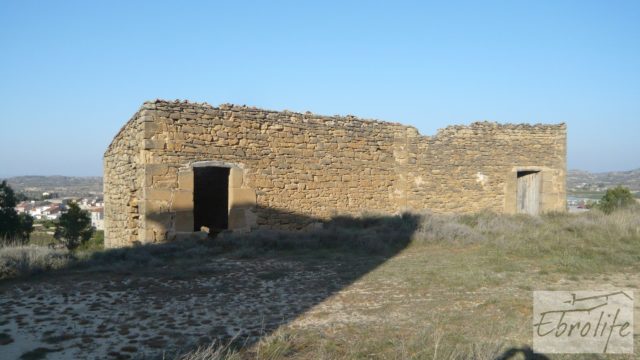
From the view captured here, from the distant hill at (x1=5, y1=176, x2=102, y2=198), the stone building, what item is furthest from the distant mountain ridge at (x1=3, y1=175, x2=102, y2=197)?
the stone building

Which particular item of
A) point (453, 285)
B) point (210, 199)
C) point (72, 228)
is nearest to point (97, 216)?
point (72, 228)

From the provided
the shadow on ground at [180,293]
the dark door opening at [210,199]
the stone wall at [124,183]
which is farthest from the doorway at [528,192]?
the stone wall at [124,183]

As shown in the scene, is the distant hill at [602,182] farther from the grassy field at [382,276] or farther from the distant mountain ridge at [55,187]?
the distant mountain ridge at [55,187]

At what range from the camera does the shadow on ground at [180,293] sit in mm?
3828

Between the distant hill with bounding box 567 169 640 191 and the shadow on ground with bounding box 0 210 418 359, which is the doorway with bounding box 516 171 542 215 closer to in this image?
the shadow on ground with bounding box 0 210 418 359

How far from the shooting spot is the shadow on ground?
12.6 ft

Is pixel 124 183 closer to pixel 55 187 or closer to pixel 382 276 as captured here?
pixel 382 276

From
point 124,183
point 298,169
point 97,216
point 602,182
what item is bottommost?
point 97,216

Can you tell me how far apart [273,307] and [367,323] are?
1062 mm

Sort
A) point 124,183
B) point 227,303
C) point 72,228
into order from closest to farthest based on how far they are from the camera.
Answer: point 227,303 → point 124,183 → point 72,228

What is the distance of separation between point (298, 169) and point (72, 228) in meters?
19.7

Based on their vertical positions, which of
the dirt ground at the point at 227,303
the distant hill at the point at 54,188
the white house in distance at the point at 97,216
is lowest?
the white house in distance at the point at 97,216

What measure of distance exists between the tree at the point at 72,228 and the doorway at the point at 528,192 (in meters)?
22.4

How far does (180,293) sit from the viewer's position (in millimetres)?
5344
